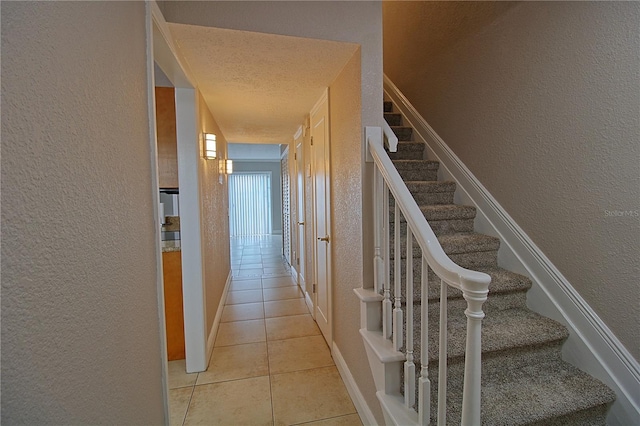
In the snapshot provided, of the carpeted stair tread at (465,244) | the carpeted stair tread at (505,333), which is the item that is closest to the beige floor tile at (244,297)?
the carpeted stair tread at (465,244)

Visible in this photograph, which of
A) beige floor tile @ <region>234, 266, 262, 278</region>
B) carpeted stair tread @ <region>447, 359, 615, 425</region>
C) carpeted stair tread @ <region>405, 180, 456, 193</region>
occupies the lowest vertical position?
beige floor tile @ <region>234, 266, 262, 278</region>

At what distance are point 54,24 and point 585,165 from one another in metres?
2.22

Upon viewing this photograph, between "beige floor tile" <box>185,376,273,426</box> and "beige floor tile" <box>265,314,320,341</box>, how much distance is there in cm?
64

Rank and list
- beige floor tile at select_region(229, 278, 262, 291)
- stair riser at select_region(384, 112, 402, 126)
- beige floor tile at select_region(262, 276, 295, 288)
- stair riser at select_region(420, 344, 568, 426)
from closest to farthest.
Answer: stair riser at select_region(420, 344, 568, 426) < stair riser at select_region(384, 112, 402, 126) < beige floor tile at select_region(229, 278, 262, 291) < beige floor tile at select_region(262, 276, 295, 288)

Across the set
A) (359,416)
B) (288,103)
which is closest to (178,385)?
(359,416)

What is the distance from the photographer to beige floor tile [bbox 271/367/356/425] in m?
1.75

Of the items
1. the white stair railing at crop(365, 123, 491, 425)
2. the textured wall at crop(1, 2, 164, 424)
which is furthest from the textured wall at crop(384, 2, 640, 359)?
the textured wall at crop(1, 2, 164, 424)

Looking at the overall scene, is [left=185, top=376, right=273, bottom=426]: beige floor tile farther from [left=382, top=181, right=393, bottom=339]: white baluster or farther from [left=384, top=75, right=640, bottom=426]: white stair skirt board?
[left=384, top=75, right=640, bottom=426]: white stair skirt board

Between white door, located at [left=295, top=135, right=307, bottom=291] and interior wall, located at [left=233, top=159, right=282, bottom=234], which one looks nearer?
white door, located at [left=295, top=135, right=307, bottom=291]

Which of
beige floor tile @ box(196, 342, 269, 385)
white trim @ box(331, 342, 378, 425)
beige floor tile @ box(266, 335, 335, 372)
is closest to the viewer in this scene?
white trim @ box(331, 342, 378, 425)

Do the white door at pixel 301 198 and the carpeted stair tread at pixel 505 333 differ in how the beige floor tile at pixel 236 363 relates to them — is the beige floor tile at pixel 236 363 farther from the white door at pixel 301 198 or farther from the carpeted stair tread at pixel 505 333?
the carpeted stair tread at pixel 505 333

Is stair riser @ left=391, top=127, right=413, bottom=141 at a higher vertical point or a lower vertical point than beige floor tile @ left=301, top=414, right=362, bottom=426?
higher

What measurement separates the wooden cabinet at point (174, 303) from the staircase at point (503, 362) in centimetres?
163

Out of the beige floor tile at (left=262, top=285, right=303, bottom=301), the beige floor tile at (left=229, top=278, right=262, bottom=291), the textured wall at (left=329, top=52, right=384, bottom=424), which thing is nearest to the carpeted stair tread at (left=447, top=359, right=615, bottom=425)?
the textured wall at (left=329, top=52, right=384, bottom=424)
